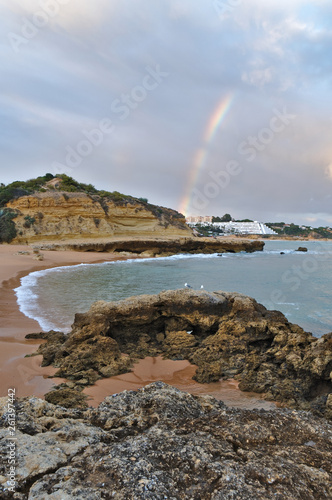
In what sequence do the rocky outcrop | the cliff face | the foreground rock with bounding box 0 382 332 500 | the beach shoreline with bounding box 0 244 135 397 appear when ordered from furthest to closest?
the cliff face → the rocky outcrop → the beach shoreline with bounding box 0 244 135 397 → the foreground rock with bounding box 0 382 332 500

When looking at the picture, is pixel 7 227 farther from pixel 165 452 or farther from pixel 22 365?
pixel 165 452

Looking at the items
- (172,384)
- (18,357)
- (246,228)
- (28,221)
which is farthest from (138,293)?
(246,228)

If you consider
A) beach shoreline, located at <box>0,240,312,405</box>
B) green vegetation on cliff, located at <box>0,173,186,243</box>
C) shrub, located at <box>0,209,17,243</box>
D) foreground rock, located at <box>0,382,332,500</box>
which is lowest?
beach shoreline, located at <box>0,240,312,405</box>

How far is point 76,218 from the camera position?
38.6 m

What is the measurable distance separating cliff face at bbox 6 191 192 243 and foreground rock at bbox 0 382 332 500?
35830 mm

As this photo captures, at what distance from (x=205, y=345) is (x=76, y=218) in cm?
3521

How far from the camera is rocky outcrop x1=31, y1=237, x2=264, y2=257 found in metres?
35.4

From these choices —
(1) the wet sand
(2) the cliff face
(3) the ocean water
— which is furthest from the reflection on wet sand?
(2) the cliff face

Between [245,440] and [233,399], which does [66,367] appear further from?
[245,440]

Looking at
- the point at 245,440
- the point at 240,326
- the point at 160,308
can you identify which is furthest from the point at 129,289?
the point at 245,440

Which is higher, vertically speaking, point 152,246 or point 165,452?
point 152,246

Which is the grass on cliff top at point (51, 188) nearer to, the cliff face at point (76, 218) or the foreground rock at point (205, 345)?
the cliff face at point (76, 218)

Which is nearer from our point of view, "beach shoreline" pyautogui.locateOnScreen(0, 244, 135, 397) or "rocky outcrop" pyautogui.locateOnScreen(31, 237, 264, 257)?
"beach shoreline" pyautogui.locateOnScreen(0, 244, 135, 397)

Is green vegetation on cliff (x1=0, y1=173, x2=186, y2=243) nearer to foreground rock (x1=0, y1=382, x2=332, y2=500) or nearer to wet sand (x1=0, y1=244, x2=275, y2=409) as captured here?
wet sand (x1=0, y1=244, x2=275, y2=409)
